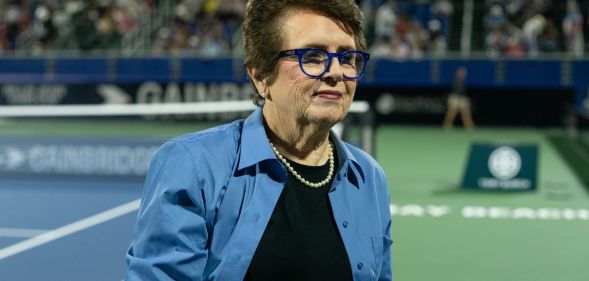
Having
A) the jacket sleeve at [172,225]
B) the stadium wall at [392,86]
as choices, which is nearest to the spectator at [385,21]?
the stadium wall at [392,86]

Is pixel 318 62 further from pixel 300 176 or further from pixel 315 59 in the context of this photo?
Answer: pixel 300 176

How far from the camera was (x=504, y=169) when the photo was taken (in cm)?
1393

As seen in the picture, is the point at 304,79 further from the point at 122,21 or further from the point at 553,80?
the point at 122,21

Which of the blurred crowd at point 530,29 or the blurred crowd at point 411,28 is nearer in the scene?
the blurred crowd at point 530,29

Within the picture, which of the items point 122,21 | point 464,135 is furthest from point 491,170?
point 122,21

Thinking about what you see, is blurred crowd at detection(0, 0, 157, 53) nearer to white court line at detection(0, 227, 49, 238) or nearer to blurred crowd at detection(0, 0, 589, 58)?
blurred crowd at detection(0, 0, 589, 58)

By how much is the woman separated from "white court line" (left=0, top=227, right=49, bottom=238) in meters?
7.25


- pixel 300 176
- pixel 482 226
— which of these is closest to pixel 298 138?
pixel 300 176

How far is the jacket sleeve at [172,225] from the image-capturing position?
255 cm

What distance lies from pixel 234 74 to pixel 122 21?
5.92 meters

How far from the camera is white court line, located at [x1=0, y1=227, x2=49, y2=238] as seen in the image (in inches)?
380

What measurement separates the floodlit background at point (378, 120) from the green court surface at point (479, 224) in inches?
1.5

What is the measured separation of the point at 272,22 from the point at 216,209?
60 centimetres

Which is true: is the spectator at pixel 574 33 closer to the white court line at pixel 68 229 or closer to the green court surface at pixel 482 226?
the green court surface at pixel 482 226
